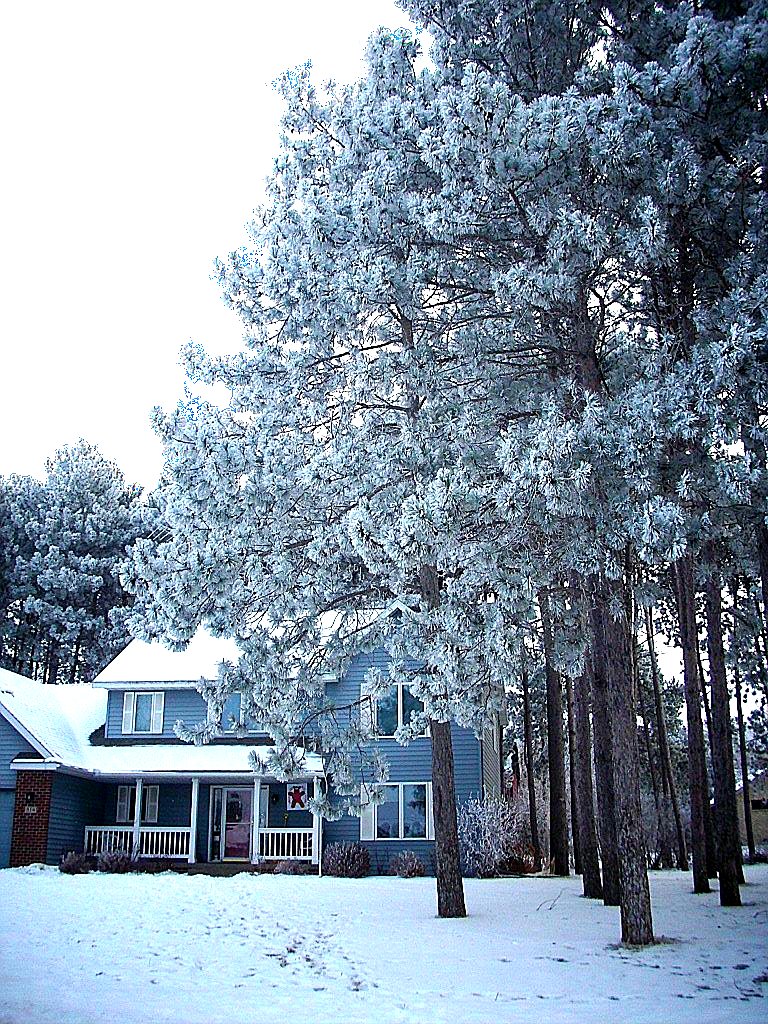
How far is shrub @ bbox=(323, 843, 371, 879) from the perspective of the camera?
70.4ft

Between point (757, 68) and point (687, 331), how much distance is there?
248 centimetres

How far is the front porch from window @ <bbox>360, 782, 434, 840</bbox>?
1.49 m

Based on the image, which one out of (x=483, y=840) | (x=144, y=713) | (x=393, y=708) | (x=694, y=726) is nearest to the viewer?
(x=694, y=726)

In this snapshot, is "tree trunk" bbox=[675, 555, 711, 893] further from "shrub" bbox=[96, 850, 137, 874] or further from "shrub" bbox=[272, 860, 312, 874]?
"shrub" bbox=[96, 850, 137, 874]

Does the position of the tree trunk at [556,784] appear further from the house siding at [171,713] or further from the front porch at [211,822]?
the house siding at [171,713]

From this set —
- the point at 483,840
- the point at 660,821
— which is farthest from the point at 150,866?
the point at 660,821

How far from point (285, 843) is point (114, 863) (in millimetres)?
4015

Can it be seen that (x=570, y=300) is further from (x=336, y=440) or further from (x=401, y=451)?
(x=336, y=440)

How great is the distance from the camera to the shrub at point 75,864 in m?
20.9

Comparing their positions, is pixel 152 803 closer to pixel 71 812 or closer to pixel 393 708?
pixel 71 812

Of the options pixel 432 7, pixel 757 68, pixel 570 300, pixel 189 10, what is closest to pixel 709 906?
pixel 570 300

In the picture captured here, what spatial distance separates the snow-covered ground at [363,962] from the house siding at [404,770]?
8231 mm

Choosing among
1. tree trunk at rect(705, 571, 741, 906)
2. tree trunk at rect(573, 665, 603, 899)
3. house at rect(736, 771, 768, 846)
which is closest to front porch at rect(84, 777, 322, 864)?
tree trunk at rect(573, 665, 603, 899)

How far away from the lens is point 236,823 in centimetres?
2442
